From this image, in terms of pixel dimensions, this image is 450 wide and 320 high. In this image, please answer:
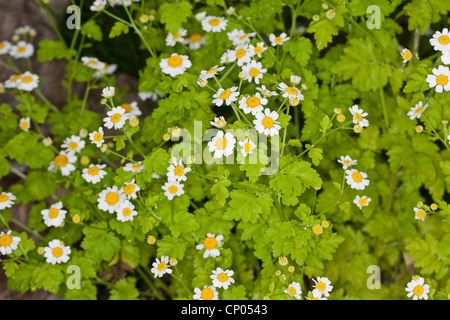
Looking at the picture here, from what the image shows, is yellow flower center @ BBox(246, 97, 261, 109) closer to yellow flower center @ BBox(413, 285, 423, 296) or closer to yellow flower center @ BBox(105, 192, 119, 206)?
yellow flower center @ BBox(105, 192, 119, 206)

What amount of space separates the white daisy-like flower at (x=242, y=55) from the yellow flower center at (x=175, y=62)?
0.66 feet

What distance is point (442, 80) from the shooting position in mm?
1671

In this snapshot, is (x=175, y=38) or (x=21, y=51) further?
(x=21, y=51)

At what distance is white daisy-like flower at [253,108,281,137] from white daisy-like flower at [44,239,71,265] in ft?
2.99

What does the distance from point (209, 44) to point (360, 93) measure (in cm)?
74

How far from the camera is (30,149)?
208cm

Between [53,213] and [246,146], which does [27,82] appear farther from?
[246,146]

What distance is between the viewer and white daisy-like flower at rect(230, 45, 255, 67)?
70.1 inches

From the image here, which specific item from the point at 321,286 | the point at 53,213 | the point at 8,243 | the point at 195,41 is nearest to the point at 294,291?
the point at 321,286

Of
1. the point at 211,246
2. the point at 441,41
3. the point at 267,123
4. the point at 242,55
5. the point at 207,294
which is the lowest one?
the point at 207,294

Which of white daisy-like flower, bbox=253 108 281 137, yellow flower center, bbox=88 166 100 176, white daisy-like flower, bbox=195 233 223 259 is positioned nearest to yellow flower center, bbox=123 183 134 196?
yellow flower center, bbox=88 166 100 176

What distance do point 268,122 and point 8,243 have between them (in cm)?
110
